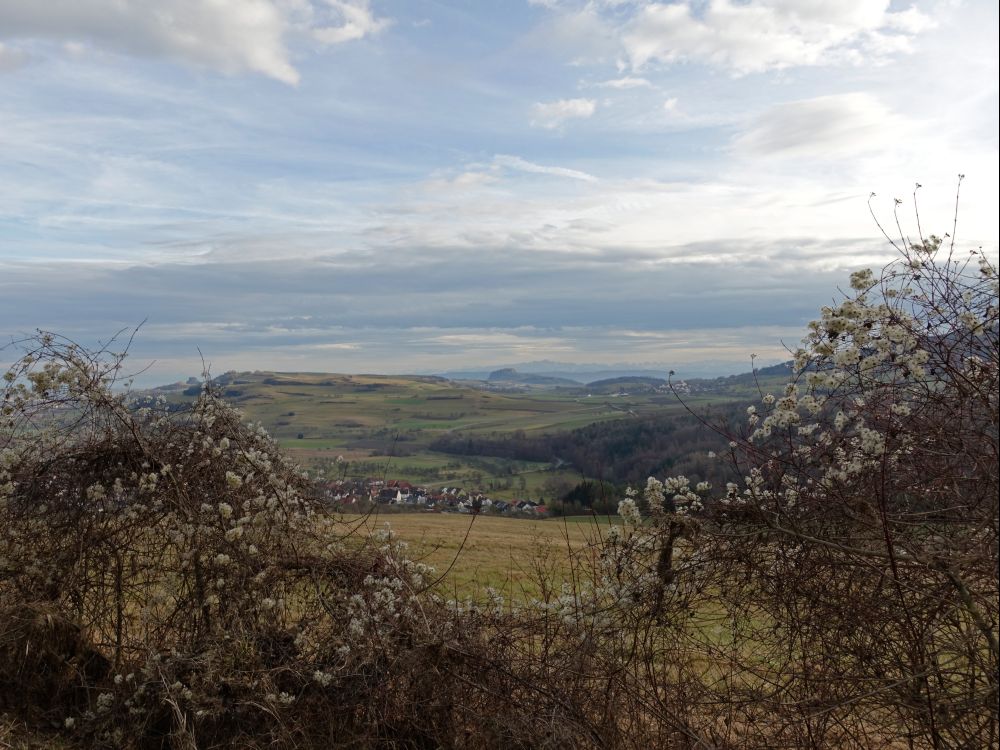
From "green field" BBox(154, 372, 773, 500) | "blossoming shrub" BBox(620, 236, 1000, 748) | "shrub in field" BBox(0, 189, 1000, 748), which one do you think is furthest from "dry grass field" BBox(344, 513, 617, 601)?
"green field" BBox(154, 372, 773, 500)

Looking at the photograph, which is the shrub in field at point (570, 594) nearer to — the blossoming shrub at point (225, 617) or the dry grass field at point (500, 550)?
the blossoming shrub at point (225, 617)

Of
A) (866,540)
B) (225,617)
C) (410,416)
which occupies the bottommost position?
(410,416)

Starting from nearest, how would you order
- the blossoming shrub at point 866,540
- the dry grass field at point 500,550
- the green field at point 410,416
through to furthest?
1. the blossoming shrub at point 866,540
2. the dry grass field at point 500,550
3. the green field at point 410,416

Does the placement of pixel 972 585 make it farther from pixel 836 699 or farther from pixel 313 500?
pixel 313 500

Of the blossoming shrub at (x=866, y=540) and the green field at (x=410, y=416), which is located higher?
the blossoming shrub at (x=866, y=540)

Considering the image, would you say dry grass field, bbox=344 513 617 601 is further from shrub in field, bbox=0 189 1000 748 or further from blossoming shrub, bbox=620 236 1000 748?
blossoming shrub, bbox=620 236 1000 748

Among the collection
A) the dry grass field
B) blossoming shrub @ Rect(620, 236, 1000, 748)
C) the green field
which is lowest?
the green field

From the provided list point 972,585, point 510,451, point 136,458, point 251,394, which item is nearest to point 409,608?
point 136,458

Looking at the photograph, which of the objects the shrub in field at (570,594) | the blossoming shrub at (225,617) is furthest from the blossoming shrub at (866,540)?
the blossoming shrub at (225,617)

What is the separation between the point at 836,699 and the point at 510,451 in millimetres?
57906

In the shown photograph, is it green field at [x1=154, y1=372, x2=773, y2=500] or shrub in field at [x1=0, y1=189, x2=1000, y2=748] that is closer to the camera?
shrub in field at [x1=0, y1=189, x2=1000, y2=748]

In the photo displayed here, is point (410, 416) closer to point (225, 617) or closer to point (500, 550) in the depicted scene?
point (500, 550)

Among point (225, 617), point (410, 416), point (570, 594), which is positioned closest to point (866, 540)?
point (570, 594)

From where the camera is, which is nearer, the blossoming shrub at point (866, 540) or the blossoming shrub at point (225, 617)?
the blossoming shrub at point (866, 540)
